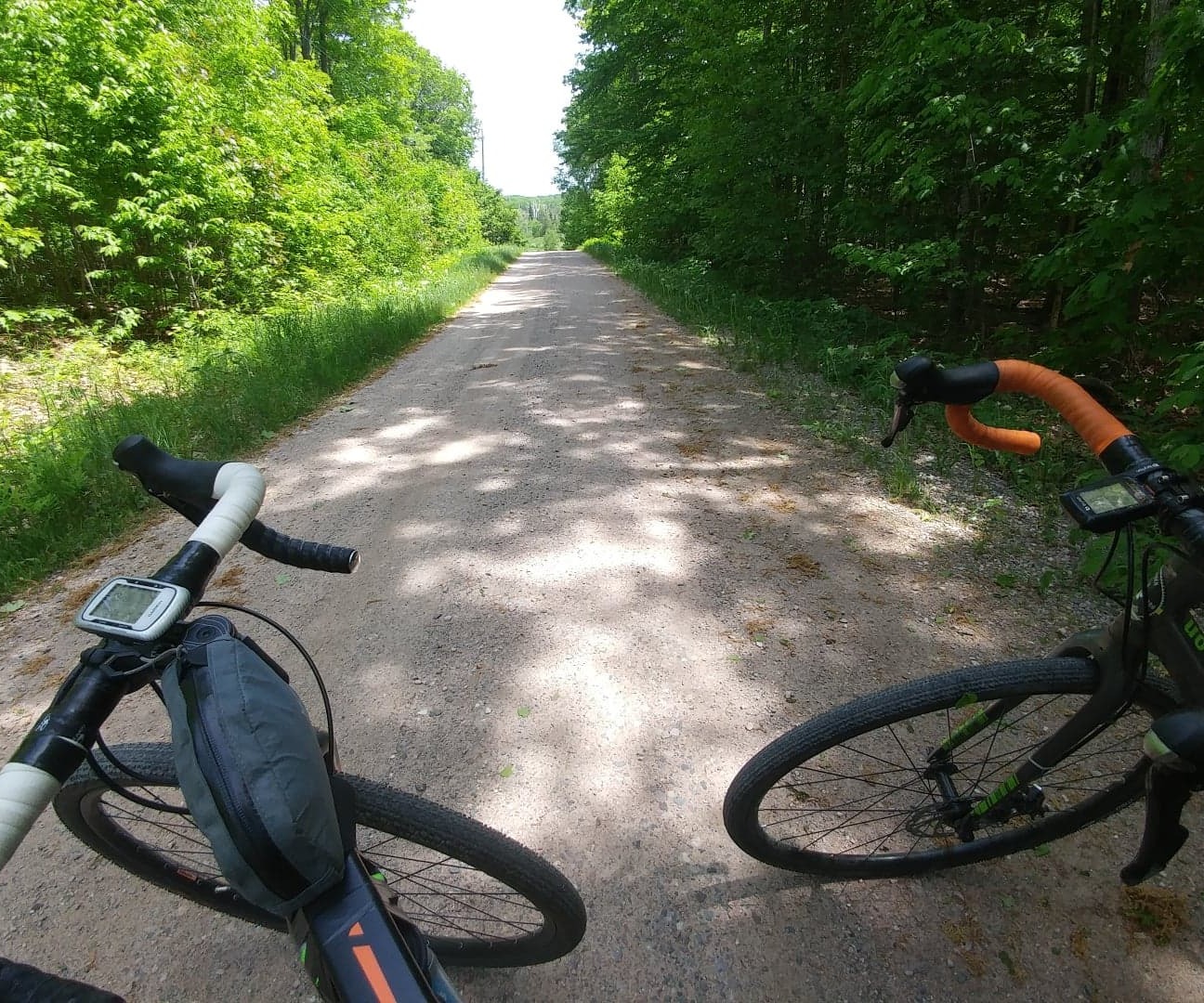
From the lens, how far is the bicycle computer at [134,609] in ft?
2.60

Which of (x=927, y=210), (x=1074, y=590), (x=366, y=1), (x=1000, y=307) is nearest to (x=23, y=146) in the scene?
(x=927, y=210)

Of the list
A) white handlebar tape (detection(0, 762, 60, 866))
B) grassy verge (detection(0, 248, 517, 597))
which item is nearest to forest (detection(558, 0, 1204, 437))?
white handlebar tape (detection(0, 762, 60, 866))

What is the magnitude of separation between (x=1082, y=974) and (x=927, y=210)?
7.02m

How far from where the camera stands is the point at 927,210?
21.0 ft

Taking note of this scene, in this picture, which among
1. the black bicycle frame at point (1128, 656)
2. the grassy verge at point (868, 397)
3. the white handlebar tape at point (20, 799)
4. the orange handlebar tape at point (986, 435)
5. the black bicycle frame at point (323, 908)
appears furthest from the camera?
the grassy verge at point (868, 397)

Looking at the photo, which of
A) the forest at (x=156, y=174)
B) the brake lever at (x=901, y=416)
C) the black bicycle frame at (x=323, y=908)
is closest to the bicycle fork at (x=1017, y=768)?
the brake lever at (x=901, y=416)

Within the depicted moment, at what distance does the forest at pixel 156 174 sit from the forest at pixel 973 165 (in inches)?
269

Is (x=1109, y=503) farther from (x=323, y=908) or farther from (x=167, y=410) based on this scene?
(x=167, y=410)

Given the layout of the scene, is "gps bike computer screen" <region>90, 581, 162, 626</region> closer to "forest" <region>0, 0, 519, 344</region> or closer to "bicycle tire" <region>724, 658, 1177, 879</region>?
"bicycle tire" <region>724, 658, 1177, 879</region>

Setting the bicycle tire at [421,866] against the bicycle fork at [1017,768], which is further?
the bicycle fork at [1017,768]

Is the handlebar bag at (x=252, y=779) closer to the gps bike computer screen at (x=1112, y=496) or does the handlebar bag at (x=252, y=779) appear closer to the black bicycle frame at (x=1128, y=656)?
the gps bike computer screen at (x=1112, y=496)

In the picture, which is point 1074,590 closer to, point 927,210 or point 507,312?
point 927,210

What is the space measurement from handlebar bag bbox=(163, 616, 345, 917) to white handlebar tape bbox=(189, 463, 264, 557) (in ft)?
0.85

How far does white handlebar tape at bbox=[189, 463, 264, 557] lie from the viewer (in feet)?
3.38
